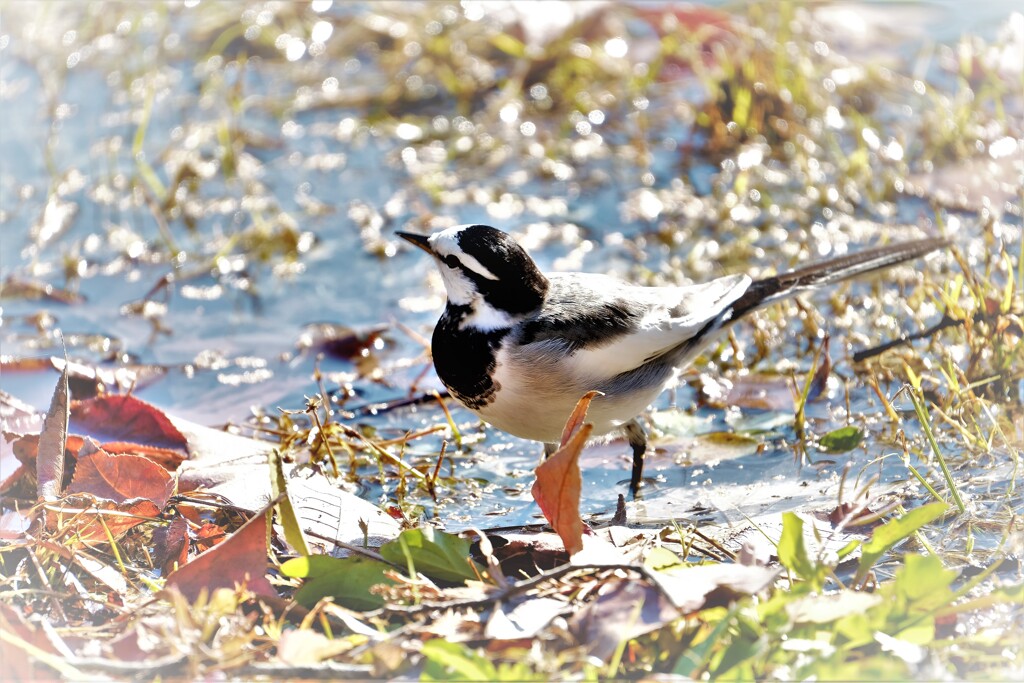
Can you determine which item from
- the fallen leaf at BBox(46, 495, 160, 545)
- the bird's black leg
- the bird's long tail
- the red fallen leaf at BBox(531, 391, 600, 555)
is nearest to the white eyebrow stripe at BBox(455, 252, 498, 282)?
the bird's black leg

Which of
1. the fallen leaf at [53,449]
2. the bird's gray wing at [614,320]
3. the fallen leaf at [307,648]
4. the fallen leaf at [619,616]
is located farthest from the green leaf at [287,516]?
the bird's gray wing at [614,320]

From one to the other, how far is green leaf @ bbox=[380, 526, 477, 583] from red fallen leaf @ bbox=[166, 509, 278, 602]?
34cm

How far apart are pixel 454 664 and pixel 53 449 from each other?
178 cm

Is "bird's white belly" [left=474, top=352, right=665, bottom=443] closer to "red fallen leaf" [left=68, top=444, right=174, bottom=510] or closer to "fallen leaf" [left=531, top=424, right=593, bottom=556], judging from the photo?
"fallen leaf" [left=531, top=424, right=593, bottom=556]

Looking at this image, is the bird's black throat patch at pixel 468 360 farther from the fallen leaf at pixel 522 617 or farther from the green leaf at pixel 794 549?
the green leaf at pixel 794 549

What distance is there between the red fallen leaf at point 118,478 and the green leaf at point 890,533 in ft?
7.07

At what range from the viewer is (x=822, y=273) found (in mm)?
4594

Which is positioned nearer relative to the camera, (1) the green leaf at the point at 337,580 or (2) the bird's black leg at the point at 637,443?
(1) the green leaf at the point at 337,580

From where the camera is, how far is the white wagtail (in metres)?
3.82

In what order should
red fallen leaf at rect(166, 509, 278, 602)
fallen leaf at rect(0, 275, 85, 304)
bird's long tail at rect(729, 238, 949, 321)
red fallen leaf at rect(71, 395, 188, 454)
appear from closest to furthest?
1. red fallen leaf at rect(166, 509, 278, 602)
2. red fallen leaf at rect(71, 395, 188, 454)
3. bird's long tail at rect(729, 238, 949, 321)
4. fallen leaf at rect(0, 275, 85, 304)

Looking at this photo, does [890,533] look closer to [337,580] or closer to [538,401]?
[538,401]

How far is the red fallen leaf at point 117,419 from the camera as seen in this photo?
4.03 metres

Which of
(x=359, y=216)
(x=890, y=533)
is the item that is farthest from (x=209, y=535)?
(x=359, y=216)

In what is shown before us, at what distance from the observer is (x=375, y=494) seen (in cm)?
410
